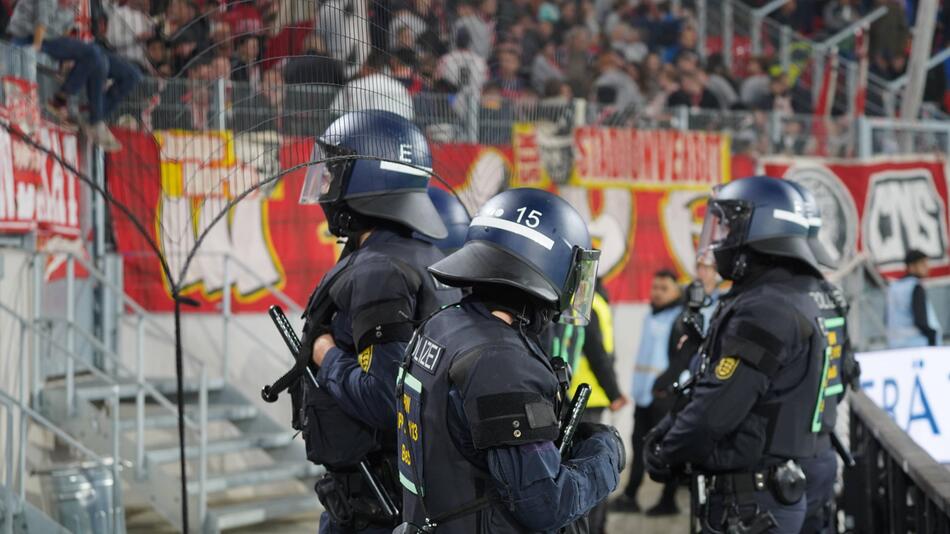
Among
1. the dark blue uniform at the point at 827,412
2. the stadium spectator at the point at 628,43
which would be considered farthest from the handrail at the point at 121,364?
the stadium spectator at the point at 628,43

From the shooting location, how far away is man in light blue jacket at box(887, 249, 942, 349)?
493 inches

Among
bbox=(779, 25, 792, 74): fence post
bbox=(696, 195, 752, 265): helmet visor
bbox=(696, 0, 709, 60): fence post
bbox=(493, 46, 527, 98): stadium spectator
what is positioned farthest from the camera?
bbox=(696, 0, 709, 60): fence post

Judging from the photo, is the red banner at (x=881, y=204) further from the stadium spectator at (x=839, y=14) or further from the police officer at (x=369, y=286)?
the police officer at (x=369, y=286)

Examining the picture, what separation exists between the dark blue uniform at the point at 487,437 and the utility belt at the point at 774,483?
6.35ft

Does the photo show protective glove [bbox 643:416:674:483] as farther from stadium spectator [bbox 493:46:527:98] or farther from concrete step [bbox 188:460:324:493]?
stadium spectator [bbox 493:46:527:98]

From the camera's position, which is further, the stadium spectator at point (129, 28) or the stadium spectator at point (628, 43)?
the stadium spectator at point (628, 43)

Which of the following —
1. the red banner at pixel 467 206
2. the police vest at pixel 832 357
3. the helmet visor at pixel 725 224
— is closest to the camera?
the police vest at pixel 832 357

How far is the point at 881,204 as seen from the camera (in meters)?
14.1

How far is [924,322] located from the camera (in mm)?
12516

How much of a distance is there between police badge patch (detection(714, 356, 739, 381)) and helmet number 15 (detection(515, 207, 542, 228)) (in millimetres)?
1994

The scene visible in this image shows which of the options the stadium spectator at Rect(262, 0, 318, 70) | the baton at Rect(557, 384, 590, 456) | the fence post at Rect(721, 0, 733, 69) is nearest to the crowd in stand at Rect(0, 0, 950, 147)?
the stadium spectator at Rect(262, 0, 318, 70)

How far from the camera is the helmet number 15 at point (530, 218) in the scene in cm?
369

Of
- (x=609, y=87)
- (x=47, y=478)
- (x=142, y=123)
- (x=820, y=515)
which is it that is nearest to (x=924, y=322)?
(x=609, y=87)

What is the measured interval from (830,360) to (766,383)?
62 cm
